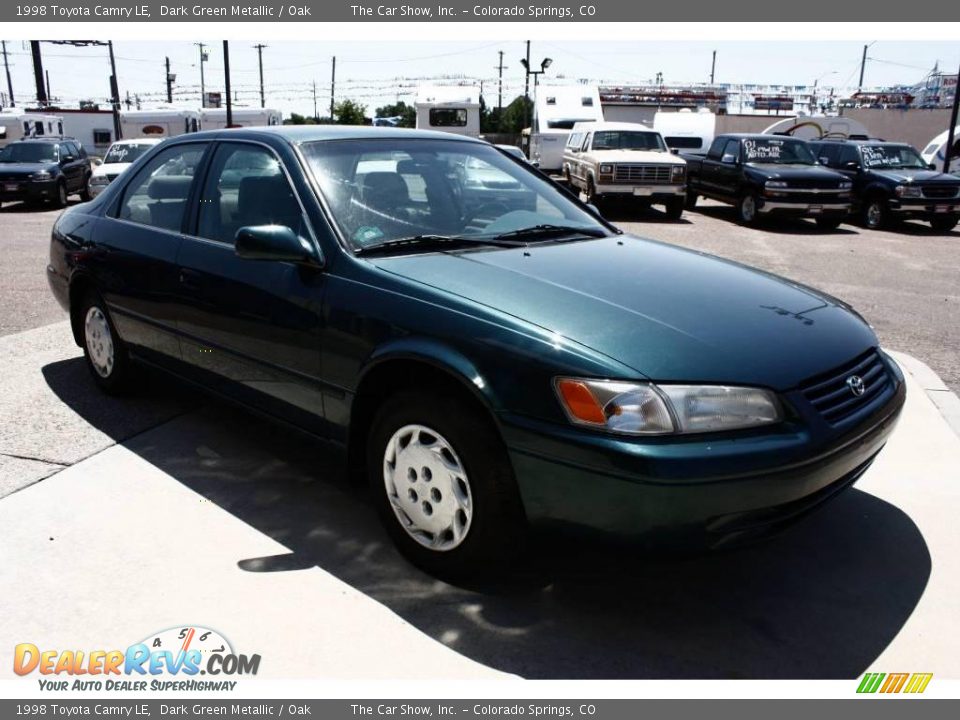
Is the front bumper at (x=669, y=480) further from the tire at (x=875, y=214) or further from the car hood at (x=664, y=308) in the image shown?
the tire at (x=875, y=214)

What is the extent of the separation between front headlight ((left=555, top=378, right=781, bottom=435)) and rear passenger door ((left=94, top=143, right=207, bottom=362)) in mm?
2448

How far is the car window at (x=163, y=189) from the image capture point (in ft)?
13.9

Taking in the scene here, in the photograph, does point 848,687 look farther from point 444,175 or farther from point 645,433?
point 444,175

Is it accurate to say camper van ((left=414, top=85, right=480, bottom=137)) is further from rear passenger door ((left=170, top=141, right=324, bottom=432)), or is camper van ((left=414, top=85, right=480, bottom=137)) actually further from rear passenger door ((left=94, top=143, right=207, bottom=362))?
rear passenger door ((left=170, top=141, right=324, bottom=432))

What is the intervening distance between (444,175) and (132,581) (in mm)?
2169

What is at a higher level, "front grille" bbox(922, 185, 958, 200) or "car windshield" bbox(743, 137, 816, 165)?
"car windshield" bbox(743, 137, 816, 165)

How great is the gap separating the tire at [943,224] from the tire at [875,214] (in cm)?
85

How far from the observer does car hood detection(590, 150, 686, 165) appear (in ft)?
54.8

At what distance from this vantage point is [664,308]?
9.48 feet

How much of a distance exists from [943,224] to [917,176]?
1090 millimetres

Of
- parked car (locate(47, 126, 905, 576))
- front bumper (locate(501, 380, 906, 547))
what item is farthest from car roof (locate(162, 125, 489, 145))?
front bumper (locate(501, 380, 906, 547))

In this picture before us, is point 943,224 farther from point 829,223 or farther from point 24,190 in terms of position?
point 24,190

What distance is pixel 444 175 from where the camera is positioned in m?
3.84
